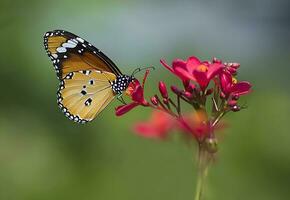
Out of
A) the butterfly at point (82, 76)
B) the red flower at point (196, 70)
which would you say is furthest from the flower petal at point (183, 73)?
the butterfly at point (82, 76)

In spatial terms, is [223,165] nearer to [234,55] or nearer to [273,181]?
[273,181]

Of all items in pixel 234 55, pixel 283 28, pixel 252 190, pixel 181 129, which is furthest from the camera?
pixel 283 28

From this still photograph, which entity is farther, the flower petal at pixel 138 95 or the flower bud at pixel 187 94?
the flower petal at pixel 138 95

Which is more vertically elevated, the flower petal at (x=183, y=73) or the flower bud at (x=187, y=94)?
the flower petal at (x=183, y=73)

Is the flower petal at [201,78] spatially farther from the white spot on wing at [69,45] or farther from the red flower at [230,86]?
the white spot on wing at [69,45]

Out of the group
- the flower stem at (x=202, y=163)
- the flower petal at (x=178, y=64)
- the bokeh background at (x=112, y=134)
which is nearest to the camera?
the flower stem at (x=202, y=163)

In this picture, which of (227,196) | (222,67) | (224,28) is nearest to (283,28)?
(224,28)

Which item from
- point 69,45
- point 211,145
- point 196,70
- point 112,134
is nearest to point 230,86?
point 196,70
